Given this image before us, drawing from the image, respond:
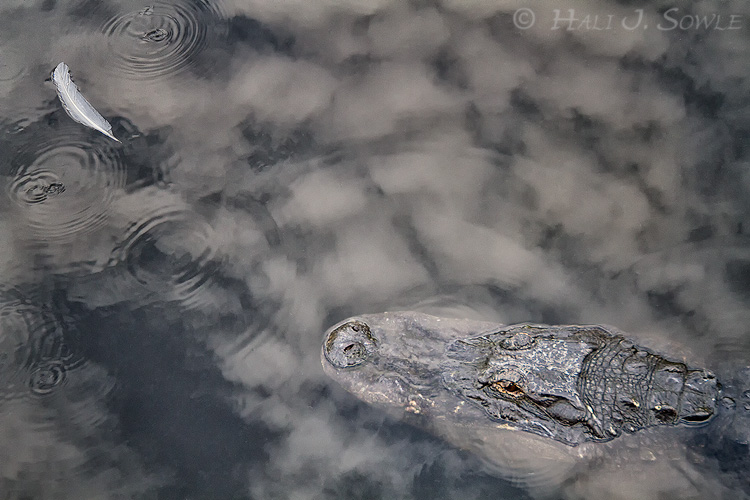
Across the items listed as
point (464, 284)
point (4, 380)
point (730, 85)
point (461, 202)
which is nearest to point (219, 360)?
point (4, 380)

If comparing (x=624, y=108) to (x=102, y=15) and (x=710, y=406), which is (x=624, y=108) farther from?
(x=102, y=15)

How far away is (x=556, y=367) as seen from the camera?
8.84 feet

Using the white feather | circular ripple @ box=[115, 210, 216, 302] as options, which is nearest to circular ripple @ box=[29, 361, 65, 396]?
circular ripple @ box=[115, 210, 216, 302]

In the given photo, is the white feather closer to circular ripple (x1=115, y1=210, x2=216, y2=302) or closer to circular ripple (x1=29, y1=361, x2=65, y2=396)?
circular ripple (x1=115, y1=210, x2=216, y2=302)

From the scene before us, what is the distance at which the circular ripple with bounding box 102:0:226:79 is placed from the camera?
3.98 meters

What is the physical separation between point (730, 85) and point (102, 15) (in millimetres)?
4219

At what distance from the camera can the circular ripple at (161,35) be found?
3984 millimetres

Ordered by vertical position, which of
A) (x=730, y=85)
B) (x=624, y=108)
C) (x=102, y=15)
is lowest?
(x=102, y=15)

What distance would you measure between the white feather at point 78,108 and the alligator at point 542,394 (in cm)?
210

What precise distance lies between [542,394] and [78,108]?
3171mm

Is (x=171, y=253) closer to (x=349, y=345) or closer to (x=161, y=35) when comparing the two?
(x=349, y=345)

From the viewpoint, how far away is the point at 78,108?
3656 millimetres

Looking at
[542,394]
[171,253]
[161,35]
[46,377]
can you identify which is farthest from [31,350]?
[542,394]

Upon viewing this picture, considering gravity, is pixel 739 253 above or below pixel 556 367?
above
